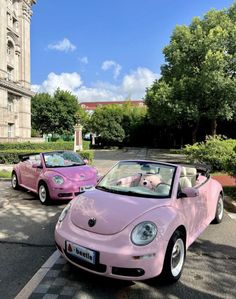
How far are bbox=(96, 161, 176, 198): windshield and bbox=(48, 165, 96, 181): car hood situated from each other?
9.79 ft

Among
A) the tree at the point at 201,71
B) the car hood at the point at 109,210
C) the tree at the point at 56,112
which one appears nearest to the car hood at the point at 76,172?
the car hood at the point at 109,210

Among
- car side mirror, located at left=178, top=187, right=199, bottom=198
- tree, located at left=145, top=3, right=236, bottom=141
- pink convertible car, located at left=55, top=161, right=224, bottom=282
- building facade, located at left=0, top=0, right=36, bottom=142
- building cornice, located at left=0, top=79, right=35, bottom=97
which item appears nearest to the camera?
pink convertible car, located at left=55, top=161, right=224, bottom=282

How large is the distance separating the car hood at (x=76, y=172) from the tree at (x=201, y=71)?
16.3m

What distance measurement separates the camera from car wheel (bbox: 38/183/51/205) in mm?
7832

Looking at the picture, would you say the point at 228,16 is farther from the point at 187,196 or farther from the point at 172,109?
the point at 187,196

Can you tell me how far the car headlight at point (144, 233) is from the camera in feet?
11.2

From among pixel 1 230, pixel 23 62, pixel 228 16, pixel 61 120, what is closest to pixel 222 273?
pixel 1 230

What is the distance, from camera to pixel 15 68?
4331 centimetres

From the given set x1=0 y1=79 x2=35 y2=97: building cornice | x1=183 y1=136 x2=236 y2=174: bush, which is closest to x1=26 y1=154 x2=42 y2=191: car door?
x1=183 y1=136 x2=236 y2=174: bush

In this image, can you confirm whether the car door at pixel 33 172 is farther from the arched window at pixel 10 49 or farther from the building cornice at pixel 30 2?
the building cornice at pixel 30 2

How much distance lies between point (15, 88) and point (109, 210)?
131 feet

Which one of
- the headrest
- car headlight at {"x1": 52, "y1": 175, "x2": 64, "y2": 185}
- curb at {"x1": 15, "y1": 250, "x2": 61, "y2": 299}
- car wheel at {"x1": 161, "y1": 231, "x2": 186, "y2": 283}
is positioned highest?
the headrest

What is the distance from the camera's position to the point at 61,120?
5094cm

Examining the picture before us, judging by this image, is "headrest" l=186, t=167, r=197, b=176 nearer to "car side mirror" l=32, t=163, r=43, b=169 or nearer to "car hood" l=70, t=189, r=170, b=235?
"car hood" l=70, t=189, r=170, b=235
